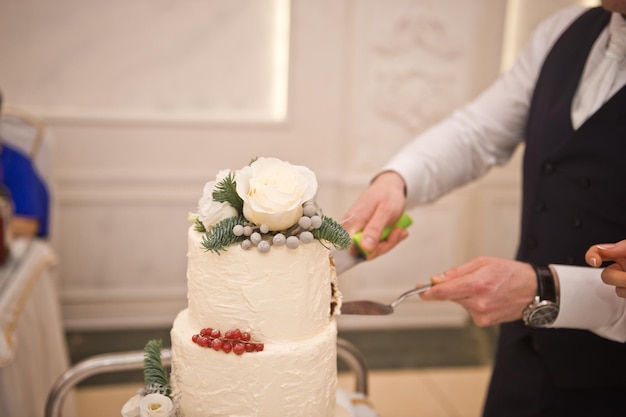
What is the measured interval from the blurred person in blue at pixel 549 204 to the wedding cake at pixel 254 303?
35 cm

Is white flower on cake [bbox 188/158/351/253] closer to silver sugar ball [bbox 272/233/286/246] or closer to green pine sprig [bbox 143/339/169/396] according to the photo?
silver sugar ball [bbox 272/233/286/246]

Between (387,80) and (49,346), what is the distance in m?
2.66

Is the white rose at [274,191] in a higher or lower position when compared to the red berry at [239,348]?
higher

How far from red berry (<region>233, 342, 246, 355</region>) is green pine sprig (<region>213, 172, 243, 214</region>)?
226mm

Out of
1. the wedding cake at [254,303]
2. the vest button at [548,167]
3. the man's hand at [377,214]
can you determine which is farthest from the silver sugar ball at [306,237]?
the vest button at [548,167]

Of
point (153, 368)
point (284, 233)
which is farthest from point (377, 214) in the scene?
point (153, 368)

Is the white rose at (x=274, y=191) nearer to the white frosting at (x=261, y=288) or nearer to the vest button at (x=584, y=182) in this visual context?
the white frosting at (x=261, y=288)

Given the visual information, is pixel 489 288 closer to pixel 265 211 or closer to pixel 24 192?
pixel 265 211

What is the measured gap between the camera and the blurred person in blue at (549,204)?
1.28 meters

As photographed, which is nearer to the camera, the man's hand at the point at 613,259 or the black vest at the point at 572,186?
the man's hand at the point at 613,259

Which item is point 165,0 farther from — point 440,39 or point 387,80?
point 440,39

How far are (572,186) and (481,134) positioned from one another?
0.40 m

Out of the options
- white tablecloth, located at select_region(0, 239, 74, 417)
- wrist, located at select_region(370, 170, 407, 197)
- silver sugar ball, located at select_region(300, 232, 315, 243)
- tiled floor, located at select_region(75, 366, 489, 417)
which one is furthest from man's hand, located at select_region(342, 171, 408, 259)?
tiled floor, located at select_region(75, 366, 489, 417)

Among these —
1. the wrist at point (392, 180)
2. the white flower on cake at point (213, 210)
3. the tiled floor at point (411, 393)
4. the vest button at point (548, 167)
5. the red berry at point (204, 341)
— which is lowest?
the tiled floor at point (411, 393)
